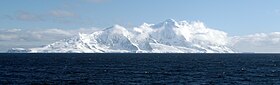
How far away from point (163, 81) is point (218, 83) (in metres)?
10.3

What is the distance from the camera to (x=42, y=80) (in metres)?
92.4

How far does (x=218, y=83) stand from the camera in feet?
293

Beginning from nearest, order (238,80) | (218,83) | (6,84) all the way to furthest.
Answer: (6,84) → (218,83) → (238,80)

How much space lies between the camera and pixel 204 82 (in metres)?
91.3

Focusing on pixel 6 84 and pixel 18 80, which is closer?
pixel 6 84

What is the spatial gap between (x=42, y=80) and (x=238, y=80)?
37284 mm

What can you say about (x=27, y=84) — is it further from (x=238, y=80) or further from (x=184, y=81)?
(x=238, y=80)

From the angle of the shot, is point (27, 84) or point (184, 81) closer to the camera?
point (27, 84)

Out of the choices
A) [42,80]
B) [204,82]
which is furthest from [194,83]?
[42,80]

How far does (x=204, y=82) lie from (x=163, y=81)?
24.8 ft

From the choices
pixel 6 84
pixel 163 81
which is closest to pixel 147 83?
pixel 163 81

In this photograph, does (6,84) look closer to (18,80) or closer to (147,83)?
(18,80)

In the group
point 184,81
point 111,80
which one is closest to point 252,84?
point 184,81

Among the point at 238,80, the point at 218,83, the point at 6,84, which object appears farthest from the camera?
the point at 238,80
